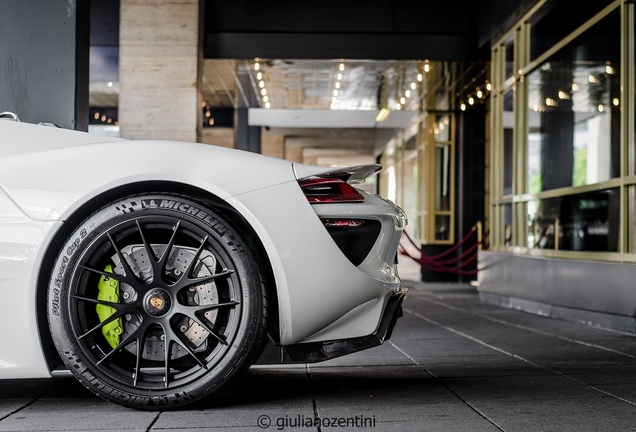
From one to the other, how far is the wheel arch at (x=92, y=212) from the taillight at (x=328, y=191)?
0.91 ft

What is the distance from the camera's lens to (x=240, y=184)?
10.7 ft

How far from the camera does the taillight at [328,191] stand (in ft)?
10.9

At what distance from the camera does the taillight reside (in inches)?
130

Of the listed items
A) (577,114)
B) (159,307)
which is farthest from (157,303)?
(577,114)

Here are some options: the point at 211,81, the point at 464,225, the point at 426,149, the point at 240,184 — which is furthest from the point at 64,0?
the point at 426,149

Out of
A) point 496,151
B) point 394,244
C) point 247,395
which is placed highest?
point 496,151

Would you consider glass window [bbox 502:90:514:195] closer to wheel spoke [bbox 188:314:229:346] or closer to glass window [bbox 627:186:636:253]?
glass window [bbox 627:186:636:253]

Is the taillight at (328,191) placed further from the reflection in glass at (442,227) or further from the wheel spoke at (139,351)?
the reflection in glass at (442,227)

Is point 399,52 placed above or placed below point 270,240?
above

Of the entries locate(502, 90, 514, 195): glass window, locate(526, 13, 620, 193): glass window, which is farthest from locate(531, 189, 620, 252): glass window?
locate(502, 90, 514, 195): glass window

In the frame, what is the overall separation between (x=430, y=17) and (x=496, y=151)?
2.63m

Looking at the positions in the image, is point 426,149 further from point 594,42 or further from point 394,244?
point 394,244

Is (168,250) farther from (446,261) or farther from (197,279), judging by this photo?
(446,261)

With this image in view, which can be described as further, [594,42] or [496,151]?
[496,151]
